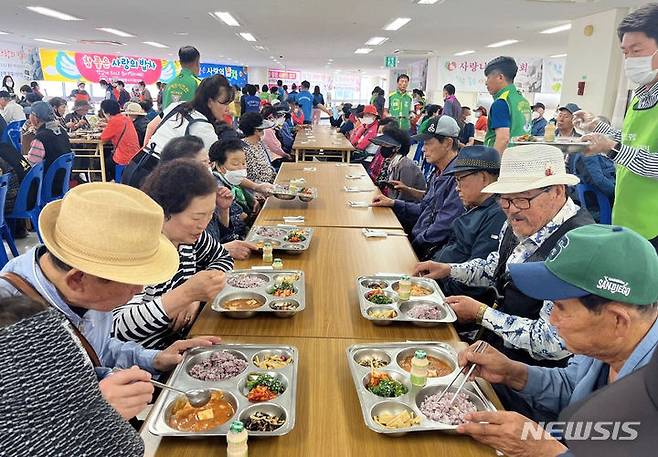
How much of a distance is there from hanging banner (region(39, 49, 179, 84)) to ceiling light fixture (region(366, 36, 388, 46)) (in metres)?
8.00

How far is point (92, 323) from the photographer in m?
1.53

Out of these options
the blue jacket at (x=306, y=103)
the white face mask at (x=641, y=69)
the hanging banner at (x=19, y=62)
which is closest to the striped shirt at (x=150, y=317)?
the white face mask at (x=641, y=69)

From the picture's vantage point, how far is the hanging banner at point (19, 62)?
14719 millimetres

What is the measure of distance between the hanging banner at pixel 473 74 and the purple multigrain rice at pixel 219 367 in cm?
1645

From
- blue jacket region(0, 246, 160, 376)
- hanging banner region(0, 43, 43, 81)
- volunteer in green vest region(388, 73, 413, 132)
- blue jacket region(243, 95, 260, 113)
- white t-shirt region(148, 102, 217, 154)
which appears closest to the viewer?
blue jacket region(0, 246, 160, 376)

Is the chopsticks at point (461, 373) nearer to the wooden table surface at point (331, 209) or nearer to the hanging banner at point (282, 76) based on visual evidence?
the wooden table surface at point (331, 209)

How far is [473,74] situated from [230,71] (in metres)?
11.8

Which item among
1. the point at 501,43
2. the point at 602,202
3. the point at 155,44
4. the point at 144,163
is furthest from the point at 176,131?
the point at 155,44

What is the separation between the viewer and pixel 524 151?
2.07 metres

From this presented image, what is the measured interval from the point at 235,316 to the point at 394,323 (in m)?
0.66

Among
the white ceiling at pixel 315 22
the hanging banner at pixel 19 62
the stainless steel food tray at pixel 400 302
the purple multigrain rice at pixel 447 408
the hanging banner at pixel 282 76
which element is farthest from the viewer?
the hanging banner at pixel 282 76

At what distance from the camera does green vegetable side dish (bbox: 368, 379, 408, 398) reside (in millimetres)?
1524

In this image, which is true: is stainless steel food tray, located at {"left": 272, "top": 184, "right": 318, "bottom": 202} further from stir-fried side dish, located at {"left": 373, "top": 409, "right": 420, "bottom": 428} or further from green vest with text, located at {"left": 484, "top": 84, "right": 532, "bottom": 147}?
stir-fried side dish, located at {"left": 373, "top": 409, "right": 420, "bottom": 428}

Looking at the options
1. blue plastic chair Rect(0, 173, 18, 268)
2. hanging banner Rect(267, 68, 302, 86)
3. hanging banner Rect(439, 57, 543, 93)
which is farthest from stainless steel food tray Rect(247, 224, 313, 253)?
hanging banner Rect(267, 68, 302, 86)
